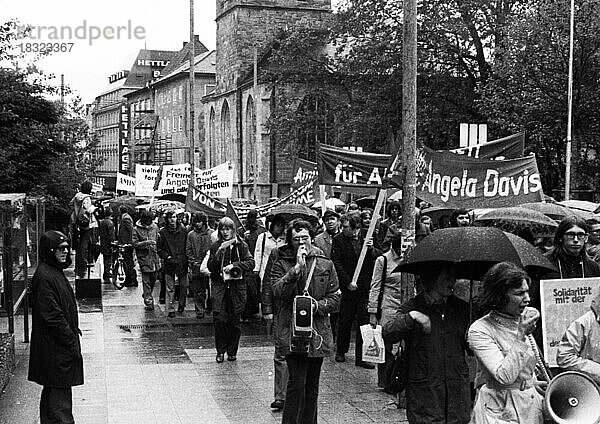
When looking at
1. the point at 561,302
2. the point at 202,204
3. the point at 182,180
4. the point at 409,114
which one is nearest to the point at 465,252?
the point at 561,302

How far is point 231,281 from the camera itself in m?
11.9

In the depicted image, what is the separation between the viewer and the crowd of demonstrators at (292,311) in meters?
7.77

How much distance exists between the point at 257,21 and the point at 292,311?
6246 centimetres

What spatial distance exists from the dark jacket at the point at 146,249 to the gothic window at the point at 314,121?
3363cm

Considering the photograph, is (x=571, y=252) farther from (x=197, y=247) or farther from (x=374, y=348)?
(x=197, y=247)

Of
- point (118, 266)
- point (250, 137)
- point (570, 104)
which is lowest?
point (118, 266)

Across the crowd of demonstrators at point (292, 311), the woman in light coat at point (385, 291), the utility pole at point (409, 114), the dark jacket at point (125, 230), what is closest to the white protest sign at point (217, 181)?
the dark jacket at point (125, 230)

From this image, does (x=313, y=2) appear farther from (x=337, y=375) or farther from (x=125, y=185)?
(x=337, y=375)

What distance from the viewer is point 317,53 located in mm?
52031

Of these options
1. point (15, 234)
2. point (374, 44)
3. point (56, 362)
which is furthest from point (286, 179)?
Answer: point (56, 362)

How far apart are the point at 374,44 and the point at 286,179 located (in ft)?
85.7

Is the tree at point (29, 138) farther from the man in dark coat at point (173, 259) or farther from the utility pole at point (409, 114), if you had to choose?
the utility pole at point (409, 114)

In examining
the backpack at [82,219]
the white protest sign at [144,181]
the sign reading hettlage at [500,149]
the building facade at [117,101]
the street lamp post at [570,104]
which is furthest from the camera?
the building facade at [117,101]

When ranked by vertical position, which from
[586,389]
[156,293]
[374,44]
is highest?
[374,44]
